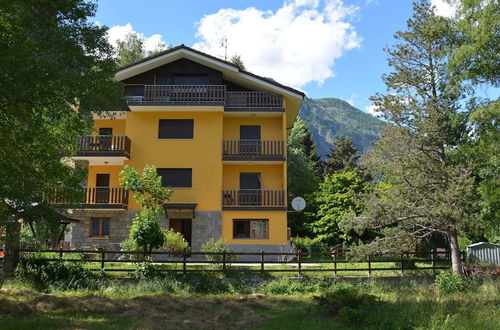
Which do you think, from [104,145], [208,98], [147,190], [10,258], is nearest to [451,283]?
[147,190]

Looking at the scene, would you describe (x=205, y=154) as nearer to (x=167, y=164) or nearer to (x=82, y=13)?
(x=167, y=164)

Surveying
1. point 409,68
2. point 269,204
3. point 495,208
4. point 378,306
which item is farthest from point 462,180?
point 269,204

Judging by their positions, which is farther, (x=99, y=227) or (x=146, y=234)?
(x=99, y=227)

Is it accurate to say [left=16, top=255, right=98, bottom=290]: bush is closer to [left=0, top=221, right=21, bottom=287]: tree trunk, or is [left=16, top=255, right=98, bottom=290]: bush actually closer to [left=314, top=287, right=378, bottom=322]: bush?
[left=0, top=221, right=21, bottom=287]: tree trunk

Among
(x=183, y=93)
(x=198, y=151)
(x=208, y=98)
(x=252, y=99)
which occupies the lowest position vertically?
(x=198, y=151)

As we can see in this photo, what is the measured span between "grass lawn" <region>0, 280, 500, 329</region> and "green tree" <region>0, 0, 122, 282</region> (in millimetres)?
2398

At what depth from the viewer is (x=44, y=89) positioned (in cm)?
933

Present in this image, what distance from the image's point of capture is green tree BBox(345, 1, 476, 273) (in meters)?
16.0

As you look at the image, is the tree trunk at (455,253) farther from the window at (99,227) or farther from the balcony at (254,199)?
the window at (99,227)

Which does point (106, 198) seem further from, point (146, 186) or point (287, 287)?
point (287, 287)

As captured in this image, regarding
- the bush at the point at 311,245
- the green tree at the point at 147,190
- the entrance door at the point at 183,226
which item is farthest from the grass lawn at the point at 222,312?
the bush at the point at 311,245

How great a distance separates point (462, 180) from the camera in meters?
15.2

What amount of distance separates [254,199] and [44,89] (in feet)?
50.6

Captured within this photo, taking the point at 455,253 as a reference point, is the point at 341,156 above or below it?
above
